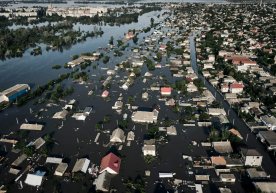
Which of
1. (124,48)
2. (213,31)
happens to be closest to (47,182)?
(124,48)

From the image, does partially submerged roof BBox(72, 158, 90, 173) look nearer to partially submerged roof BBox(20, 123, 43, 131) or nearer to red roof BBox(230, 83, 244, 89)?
partially submerged roof BBox(20, 123, 43, 131)

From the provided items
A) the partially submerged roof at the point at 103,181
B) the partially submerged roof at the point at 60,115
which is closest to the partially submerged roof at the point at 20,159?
the partially submerged roof at the point at 103,181

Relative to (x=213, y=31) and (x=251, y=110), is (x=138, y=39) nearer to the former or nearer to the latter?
(x=213, y=31)

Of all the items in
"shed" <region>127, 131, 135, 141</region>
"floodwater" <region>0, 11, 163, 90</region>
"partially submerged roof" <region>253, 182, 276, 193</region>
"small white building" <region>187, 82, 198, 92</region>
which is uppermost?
"small white building" <region>187, 82, 198, 92</region>

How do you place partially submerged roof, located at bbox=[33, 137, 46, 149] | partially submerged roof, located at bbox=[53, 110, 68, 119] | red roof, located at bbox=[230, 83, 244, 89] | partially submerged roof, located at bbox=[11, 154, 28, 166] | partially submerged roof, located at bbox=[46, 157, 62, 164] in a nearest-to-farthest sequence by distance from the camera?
partially submerged roof, located at bbox=[11, 154, 28, 166] → partially submerged roof, located at bbox=[46, 157, 62, 164] → partially submerged roof, located at bbox=[33, 137, 46, 149] → partially submerged roof, located at bbox=[53, 110, 68, 119] → red roof, located at bbox=[230, 83, 244, 89]

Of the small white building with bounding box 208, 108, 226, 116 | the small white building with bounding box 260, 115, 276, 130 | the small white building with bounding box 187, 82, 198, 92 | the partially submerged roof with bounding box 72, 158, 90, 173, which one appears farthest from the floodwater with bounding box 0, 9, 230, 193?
the small white building with bounding box 260, 115, 276, 130

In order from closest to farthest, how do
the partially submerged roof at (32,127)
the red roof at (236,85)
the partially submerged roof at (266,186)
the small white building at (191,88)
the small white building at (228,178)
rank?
the partially submerged roof at (266,186), the small white building at (228,178), the partially submerged roof at (32,127), the red roof at (236,85), the small white building at (191,88)

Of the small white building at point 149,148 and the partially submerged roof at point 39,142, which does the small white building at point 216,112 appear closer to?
the small white building at point 149,148

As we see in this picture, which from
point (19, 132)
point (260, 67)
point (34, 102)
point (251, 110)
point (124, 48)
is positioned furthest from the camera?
point (124, 48)
